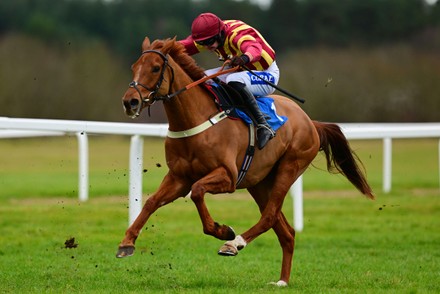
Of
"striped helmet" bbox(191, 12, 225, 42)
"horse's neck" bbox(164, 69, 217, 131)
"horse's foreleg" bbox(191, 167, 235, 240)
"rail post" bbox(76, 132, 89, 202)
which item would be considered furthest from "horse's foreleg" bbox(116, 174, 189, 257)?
"rail post" bbox(76, 132, 89, 202)

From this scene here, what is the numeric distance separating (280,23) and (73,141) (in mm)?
11470

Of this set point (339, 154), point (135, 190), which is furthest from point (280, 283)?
point (135, 190)

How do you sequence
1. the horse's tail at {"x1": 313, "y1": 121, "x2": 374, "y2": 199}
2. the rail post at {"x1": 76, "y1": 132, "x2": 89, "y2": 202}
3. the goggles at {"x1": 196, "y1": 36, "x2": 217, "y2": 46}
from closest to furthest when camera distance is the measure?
→ 1. the goggles at {"x1": 196, "y1": 36, "x2": 217, "y2": 46}
2. the horse's tail at {"x1": 313, "y1": 121, "x2": 374, "y2": 199}
3. the rail post at {"x1": 76, "y1": 132, "x2": 89, "y2": 202}

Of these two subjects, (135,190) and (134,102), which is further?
(135,190)

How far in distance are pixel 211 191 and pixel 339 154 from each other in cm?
200

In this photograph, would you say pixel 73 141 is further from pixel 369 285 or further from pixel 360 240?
pixel 369 285

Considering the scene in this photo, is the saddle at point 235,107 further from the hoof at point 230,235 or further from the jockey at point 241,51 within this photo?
the hoof at point 230,235

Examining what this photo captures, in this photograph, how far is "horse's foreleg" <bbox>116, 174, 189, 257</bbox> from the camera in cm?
607

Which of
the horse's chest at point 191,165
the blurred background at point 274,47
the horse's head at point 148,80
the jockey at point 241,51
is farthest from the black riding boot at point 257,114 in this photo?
the blurred background at point 274,47

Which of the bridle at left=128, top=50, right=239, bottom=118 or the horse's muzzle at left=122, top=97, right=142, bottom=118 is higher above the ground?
the bridle at left=128, top=50, right=239, bottom=118

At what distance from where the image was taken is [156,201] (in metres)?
6.25

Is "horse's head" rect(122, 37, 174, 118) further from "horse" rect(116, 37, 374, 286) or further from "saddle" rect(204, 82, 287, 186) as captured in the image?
"saddle" rect(204, 82, 287, 186)

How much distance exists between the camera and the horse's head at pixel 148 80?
18.8 ft

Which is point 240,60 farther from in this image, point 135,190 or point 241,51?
point 135,190
